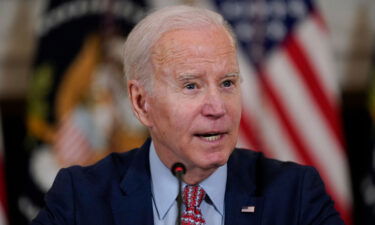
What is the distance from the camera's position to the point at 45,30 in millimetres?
3910

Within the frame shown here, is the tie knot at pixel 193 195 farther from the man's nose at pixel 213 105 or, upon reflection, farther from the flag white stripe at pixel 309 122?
the flag white stripe at pixel 309 122

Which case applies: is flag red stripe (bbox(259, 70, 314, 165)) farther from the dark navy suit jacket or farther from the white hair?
the white hair

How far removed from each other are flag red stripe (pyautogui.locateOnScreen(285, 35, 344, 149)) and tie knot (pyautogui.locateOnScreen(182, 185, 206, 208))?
196 centimetres

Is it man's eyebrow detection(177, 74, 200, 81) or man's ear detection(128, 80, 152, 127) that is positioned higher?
man's eyebrow detection(177, 74, 200, 81)

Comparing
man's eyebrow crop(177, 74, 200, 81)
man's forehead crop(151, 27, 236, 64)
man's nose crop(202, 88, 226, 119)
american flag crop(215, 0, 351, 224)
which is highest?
american flag crop(215, 0, 351, 224)

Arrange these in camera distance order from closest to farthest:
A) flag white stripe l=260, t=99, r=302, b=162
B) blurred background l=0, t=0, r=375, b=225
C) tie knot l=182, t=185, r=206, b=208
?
tie knot l=182, t=185, r=206, b=208
blurred background l=0, t=0, r=375, b=225
flag white stripe l=260, t=99, r=302, b=162

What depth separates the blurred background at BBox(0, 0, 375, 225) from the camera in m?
3.88

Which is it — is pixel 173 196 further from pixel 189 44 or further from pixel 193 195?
pixel 189 44

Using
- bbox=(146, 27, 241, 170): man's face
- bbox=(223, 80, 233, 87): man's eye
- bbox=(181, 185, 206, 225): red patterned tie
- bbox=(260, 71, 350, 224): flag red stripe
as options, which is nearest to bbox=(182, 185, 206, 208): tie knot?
bbox=(181, 185, 206, 225): red patterned tie

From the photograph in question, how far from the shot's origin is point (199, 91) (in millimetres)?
2031

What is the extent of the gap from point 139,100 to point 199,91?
261 millimetres

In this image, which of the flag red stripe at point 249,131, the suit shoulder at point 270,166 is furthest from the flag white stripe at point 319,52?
the suit shoulder at point 270,166

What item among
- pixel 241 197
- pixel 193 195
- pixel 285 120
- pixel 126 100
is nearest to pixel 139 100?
pixel 193 195

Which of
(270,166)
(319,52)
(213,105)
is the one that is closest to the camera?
(213,105)
